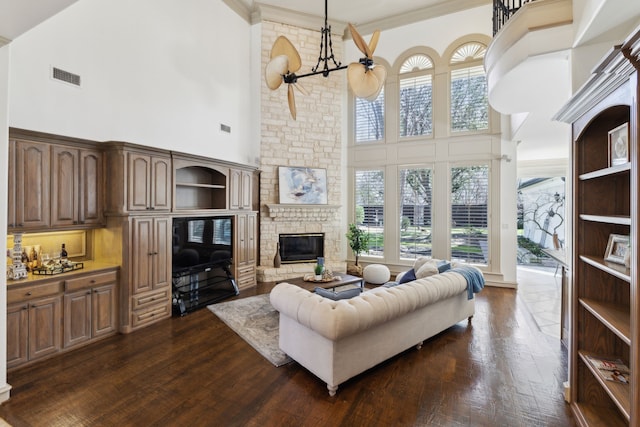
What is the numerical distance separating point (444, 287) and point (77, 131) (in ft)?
15.5

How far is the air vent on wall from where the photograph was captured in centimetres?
351

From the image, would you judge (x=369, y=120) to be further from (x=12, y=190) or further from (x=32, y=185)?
(x=12, y=190)

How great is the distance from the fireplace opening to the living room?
9.0 inches

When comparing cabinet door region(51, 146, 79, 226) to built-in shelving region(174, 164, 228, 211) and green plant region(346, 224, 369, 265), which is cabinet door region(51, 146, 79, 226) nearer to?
built-in shelving region(174, 164, 228, 211)

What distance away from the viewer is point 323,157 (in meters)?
7.32

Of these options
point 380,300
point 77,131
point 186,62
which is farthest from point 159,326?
point 186,62

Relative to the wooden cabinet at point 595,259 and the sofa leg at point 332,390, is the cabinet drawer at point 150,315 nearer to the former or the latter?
the sofa leg at point 332,390

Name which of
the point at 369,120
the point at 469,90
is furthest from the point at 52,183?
the point at 469,90

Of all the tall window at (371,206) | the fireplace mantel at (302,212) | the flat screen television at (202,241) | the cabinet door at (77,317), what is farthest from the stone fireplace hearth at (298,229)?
the cabinet door at (77,317)

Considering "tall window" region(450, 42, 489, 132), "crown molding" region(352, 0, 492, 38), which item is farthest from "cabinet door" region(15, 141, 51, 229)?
"tall window" region(450, 42, 489, 132)

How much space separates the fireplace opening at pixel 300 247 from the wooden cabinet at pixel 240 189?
1.31m

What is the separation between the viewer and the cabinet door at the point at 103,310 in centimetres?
356

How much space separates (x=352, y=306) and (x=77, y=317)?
120 inches

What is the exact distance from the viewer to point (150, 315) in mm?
4113
